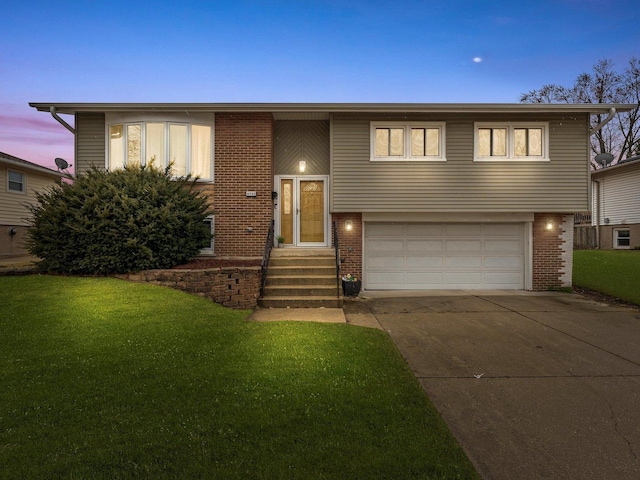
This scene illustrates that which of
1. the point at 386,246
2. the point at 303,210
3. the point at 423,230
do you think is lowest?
the point at 386,246

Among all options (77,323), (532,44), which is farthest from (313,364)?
(532,44)

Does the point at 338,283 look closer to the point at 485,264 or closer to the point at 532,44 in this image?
the point at 485,264

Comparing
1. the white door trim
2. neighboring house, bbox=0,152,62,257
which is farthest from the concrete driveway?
neighboring house, bbox=0,152,62,257

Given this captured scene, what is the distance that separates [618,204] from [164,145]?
23429 millimetres

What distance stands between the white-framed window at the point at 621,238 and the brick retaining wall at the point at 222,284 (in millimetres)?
21872

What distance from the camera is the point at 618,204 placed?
64.0 feet

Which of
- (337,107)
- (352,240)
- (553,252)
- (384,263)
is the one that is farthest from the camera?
(384,263)

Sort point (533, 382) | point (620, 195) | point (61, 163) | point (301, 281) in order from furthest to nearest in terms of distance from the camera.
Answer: point (620, 195), point (61, 163), point (301, 281), point (533, 382)

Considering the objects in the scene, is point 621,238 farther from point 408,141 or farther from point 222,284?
point 222,284

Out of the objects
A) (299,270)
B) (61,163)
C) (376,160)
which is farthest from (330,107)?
(61,163)

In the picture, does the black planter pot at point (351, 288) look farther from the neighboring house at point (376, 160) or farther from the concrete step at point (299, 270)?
the neighboring house at point (376, 160)

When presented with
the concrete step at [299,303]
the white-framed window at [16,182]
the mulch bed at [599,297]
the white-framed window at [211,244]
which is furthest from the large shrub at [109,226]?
the white-framed window at [16,182]

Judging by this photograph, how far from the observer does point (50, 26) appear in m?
14.0

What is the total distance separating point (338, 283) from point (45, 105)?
9.70 metres
